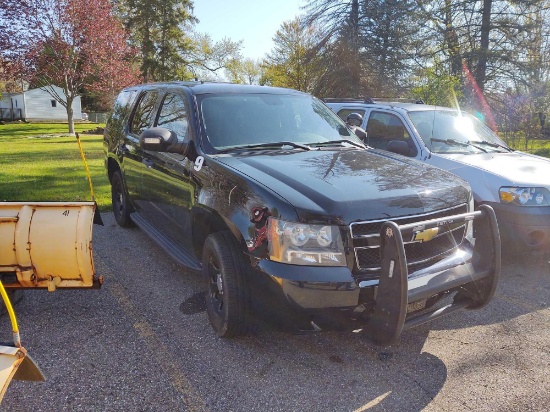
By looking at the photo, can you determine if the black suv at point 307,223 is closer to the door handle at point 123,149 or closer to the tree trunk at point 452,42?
the door handle at point 123,149

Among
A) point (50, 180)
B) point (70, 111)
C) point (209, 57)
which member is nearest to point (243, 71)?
point (209, 57)

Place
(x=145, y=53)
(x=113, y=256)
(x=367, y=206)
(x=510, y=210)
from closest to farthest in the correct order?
(x=367, y=206)
(x=510, y=210)
(x=113, y=256)
(x=145, y=53)

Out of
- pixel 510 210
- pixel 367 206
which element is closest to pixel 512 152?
pixel 510 210

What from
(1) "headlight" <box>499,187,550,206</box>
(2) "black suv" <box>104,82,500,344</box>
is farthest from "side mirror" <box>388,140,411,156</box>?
(2) "black suv" <box>104,82,500,344</box>

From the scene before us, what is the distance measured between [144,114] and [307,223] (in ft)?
10.5

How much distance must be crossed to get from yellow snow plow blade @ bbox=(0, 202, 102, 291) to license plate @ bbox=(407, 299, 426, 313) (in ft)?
7.72

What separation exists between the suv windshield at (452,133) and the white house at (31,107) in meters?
49.8

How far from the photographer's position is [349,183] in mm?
3080

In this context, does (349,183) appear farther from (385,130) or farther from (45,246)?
(385,130)

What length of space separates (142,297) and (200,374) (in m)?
1.41

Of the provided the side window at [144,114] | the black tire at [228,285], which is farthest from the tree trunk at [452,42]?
the black tire at [228,285]

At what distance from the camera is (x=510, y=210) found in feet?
15.4

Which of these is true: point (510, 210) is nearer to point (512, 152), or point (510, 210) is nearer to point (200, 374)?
point (512, 152)

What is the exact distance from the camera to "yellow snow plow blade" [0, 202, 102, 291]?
11.0ft
